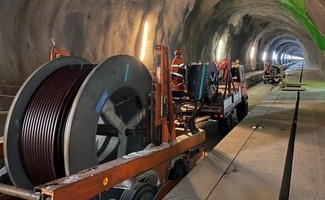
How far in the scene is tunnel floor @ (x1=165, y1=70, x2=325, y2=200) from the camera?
2779mm

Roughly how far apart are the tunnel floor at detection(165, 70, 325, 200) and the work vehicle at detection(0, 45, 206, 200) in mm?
402

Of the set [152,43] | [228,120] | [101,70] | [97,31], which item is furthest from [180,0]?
[101,70]

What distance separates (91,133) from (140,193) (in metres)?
0.72

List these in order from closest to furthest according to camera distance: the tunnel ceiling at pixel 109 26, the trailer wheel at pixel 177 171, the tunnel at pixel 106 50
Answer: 1. the tunnel at pixel 106 50
2. the trailer wheel at pixel 177 171
3. the tunnel ceiling at pixel 109 26

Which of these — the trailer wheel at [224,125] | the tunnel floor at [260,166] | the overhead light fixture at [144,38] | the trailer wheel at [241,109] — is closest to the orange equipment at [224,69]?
the trailer wheel at [224,125]

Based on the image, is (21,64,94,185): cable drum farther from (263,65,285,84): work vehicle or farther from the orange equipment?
(263,65,285,84): work vehicle

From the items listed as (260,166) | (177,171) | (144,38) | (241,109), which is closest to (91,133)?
(177,171)

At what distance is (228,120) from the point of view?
7723 mm

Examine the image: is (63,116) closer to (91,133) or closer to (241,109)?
(91,133)

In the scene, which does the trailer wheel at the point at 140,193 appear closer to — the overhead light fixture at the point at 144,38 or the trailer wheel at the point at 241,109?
the trailer wheel at the point at 241,109

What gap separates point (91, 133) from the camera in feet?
8.84

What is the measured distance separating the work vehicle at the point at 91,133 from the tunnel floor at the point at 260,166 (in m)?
0.40

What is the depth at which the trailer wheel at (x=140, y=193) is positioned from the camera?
2.79m

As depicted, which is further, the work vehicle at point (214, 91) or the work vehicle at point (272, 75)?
the work vehicle at point (272, 75)
